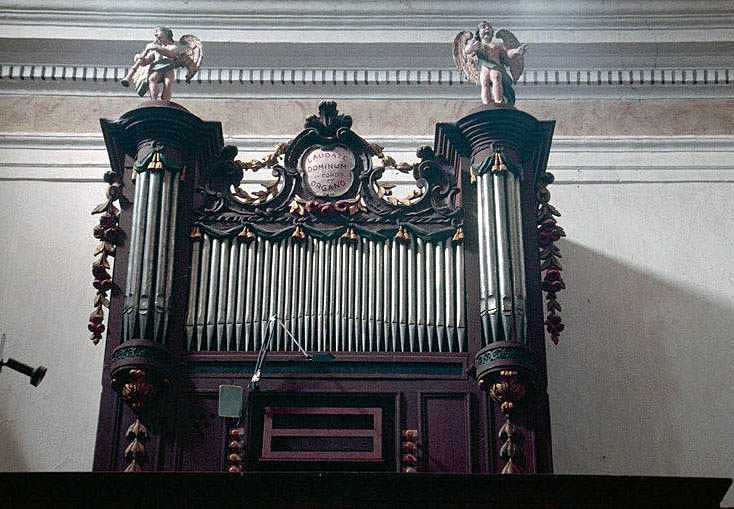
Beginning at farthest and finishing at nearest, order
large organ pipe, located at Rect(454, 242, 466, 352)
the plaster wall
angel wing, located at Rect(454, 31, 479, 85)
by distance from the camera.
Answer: the plaster wall → angel wing, located at Rect(454, 31, 479, 85) → large organ pipe, located at Rect(454, 242, 466, 352)

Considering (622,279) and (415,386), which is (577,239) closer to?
(622,279)

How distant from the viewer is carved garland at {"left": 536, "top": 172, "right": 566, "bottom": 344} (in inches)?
277

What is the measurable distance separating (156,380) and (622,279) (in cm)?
311

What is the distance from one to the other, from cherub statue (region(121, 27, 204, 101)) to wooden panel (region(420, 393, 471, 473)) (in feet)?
7.67

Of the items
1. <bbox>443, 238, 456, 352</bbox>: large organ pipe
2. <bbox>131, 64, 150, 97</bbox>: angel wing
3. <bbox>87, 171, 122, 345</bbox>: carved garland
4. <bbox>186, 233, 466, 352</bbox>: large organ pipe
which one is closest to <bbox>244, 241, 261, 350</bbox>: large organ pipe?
<bbox>186, 233, 466, 352</bbox>: large organ pipe

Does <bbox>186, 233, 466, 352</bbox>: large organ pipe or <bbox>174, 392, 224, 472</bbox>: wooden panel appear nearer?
<bbox>174, 392, 224, 472</bbox>: wooden panel

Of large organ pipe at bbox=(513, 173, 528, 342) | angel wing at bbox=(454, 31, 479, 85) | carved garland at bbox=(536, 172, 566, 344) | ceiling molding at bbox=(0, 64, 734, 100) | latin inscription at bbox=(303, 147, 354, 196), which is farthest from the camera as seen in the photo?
ceiling molding at bbox=(0, 64, 734, 100)

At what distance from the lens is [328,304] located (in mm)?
6938

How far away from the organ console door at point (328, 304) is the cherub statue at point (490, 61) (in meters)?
0.31

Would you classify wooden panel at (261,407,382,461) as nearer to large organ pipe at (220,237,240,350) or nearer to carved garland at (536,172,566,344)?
large organ pipe at (220,237,240,350)

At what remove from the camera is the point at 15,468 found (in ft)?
25.2

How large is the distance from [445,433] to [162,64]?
2.66 meters

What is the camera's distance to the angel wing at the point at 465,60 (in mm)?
7621

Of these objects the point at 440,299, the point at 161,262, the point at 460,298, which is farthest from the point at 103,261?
the point at 460,298
